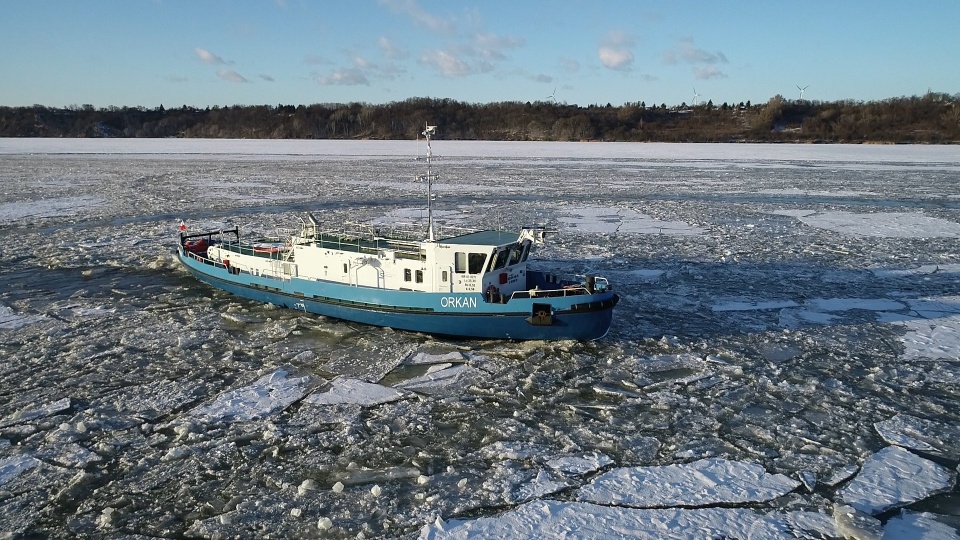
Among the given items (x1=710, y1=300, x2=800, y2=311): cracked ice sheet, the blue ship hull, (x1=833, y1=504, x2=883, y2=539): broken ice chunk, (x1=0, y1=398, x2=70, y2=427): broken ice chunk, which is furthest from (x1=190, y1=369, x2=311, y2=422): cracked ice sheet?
(x1=710, y1=300, x2=800, y2=311): cracked ice sheet

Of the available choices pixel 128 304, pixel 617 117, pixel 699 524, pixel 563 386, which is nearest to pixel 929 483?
pixel 699 524

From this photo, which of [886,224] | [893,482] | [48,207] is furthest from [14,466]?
[886,224]

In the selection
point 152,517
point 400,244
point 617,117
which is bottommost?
point 152,517

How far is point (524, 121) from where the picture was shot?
9800cm

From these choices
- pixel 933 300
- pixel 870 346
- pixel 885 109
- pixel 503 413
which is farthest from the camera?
pixel 885 109

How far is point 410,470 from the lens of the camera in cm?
734

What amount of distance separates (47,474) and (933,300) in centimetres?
1620

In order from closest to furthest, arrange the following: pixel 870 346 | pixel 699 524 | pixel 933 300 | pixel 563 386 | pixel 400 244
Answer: pixel 699 524 < pixel 563 386 < pixel 870 346 < pixel 400 244 < pixel 933 300

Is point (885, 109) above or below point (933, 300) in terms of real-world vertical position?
above

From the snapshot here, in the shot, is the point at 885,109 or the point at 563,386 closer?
the point at 563,386

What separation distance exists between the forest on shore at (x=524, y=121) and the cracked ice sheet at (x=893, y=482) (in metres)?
82.7

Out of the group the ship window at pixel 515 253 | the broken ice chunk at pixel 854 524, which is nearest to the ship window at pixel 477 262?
the ship window at pixel 515 253

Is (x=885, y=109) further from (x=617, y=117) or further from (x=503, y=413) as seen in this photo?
(x=503, y=413)

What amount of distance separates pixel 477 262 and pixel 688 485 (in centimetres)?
585
